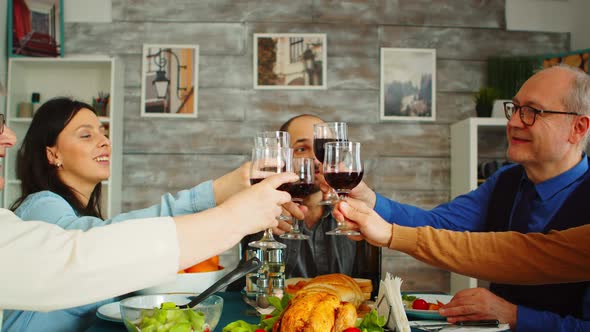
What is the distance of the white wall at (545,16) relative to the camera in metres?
3.92

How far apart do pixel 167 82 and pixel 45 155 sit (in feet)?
5.62

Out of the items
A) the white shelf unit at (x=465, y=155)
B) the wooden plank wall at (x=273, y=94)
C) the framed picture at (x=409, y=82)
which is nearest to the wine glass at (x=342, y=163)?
the white shelf unit at (x=465, y=155)

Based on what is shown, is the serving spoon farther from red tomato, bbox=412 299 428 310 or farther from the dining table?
red tomato, bbox=412 299 428 310

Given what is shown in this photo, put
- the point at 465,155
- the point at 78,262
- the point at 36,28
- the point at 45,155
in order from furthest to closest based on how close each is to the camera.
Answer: the point at 36,28
the point at 465,155
the point at 45,155
the point at 78,262

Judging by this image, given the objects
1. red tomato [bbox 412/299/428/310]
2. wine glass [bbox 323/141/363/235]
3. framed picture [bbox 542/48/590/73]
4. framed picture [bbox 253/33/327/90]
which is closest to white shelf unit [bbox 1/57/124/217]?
framed picture [bbox 253/33/327/90]

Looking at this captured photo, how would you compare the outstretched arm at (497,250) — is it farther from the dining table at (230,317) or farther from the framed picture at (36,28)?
the framed picture at (36,28)

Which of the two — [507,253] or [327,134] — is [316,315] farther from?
[327,134]

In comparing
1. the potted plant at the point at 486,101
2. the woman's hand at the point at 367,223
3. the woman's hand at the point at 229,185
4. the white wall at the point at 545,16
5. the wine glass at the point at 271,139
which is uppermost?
the white wall at the point at 545,16

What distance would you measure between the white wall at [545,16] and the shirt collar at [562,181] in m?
2.31

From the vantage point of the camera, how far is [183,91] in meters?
3.80

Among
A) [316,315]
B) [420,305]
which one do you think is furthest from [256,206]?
[420,305]

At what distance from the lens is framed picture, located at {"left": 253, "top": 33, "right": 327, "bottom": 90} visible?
3803 mm

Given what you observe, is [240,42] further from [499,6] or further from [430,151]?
[499,6]

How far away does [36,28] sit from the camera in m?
3.73
